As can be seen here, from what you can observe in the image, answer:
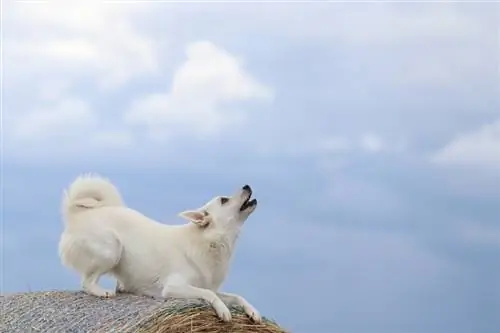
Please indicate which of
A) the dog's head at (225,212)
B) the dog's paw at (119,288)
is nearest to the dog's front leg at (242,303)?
the dog's head at (225,212)

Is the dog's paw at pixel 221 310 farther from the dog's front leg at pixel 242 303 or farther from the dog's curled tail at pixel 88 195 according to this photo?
the dog's curled tail at pixel 88 195

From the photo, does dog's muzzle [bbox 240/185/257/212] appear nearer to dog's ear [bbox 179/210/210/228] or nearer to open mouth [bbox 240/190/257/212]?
open mouth [bbox 240/190/257/212]

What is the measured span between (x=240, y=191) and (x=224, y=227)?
225mm

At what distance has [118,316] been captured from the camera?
5.30 metres

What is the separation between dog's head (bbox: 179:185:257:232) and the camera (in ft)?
19.1

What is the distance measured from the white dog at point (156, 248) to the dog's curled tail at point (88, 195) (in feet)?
0.17

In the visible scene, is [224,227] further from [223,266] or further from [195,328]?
[195,328]

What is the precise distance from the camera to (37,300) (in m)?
5.85

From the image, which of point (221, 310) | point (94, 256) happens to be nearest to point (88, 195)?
point (94, 256)

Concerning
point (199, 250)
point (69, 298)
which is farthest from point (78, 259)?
point (199, 250)

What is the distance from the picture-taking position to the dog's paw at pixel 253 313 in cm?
562

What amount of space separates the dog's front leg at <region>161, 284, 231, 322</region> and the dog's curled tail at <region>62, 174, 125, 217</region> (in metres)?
0.71

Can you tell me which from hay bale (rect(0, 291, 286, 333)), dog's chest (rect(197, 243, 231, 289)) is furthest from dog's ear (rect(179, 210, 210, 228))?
hay bale (rect(0, 291, 286, 333))

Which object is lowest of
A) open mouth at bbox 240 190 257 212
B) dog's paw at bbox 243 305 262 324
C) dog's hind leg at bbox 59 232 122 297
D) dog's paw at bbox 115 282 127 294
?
dog's paw at bbox 243 305 262 324
